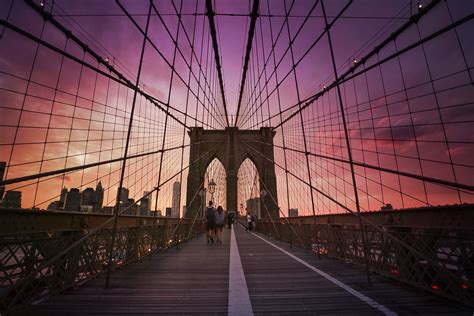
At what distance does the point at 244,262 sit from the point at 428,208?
3.68 m

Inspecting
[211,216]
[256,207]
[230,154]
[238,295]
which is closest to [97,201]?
[211,216]

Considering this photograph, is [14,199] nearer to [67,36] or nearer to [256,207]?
[67,36]

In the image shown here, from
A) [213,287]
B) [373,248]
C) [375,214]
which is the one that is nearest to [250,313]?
[213,287]

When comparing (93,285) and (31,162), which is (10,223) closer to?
(93,285)

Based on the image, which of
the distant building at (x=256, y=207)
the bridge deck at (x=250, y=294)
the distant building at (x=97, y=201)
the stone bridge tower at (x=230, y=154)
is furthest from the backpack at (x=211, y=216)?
the stone bridge tower at (x=230, y=154)

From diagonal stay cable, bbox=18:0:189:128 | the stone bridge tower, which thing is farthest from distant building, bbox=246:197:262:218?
diagonal stay cable, bbox=18:0:189:128

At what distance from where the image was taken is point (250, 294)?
276 centimetres

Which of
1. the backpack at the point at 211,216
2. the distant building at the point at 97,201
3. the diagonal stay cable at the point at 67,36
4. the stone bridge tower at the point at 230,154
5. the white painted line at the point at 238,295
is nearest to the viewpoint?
the white painted line at the point at 238,295

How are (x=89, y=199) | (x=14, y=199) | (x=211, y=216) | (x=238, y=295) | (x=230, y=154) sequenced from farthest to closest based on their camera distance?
(x=230, y=154) < (x=89, y=199) < (x=211, y=216) < (x=14, y=199) < (x=238, y=295)

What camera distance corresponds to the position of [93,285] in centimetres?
306

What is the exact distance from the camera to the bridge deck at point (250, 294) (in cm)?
231

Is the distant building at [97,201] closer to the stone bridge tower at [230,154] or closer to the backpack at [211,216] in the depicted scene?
the backpack at [211,216]

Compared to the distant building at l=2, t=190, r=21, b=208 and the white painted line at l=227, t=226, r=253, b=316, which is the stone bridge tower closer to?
the distant building at l=2, t=190, r=21, b=208

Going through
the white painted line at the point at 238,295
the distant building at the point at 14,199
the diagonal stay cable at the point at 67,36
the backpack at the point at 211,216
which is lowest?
the white painted line at the point at 238,295
